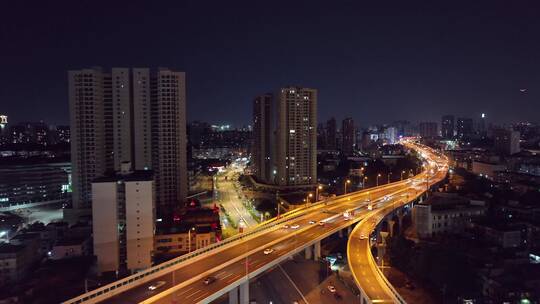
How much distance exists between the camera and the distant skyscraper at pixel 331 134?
155 ft

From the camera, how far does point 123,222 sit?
1165cm

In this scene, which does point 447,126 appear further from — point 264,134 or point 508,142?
point 264,134

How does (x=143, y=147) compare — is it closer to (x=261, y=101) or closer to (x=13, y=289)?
(x=13, y=289)

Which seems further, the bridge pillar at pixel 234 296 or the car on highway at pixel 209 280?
the bridge pillar at pixel 234 296

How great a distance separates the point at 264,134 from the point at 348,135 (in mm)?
22460

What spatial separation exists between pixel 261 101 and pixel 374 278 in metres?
18.8

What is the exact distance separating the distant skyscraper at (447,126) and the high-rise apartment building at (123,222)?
221 ft

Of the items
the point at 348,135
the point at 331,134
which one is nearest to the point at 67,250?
the point at 348,135

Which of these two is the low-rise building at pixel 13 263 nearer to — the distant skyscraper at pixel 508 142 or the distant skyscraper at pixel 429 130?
the distant skyscraper at pixel 508 142

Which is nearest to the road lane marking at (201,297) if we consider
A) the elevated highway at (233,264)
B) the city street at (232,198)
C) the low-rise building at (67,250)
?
the elevated highway at (233,264)

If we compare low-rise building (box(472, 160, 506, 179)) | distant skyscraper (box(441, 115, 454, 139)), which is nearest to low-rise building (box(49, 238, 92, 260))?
low-rise building (box(472, 160, 506, 179))

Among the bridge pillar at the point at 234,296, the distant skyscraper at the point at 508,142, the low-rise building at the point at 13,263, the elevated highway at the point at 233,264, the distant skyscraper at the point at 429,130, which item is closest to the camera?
the elevated highway at the point at 233,264

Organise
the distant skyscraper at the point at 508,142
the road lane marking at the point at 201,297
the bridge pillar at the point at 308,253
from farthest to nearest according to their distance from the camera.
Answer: the distant skyscraper at the point at 508,142, the bridge pillar at the point at 308,253, the road lane marking at the point at 201,297

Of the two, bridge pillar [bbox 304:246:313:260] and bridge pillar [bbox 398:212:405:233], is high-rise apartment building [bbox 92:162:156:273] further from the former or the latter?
bridge pillar [bbox 398:212:405:233]
